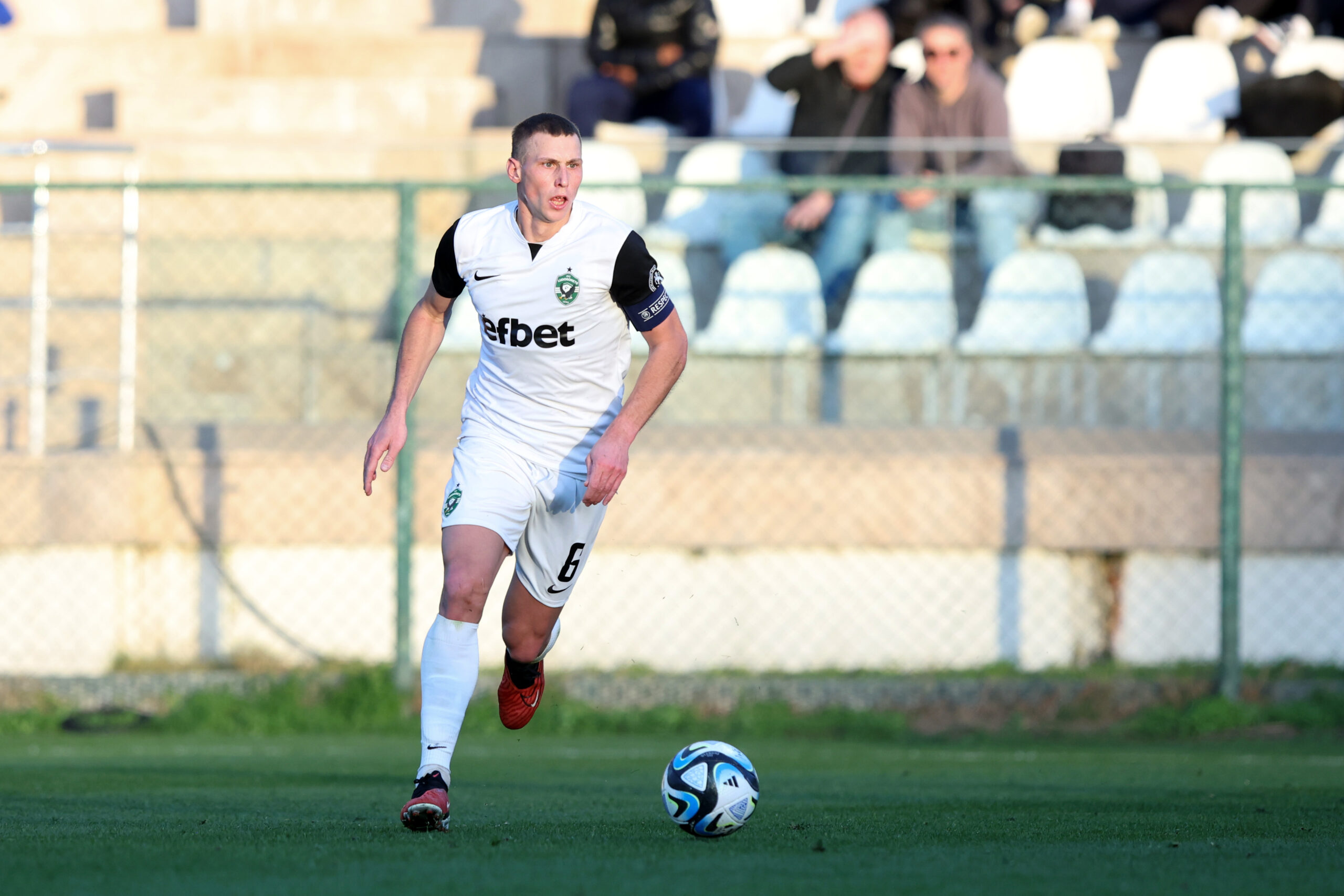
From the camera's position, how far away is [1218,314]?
32.6ft

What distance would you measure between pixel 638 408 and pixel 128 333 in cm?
559

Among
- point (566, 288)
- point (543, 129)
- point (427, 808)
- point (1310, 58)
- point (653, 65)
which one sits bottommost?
point (427, 808)

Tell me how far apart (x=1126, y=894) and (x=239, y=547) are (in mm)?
6727

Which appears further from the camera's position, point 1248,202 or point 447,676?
point 1248,202

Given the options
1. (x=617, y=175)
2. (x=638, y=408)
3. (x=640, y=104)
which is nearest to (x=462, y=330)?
(x=617, y=175)

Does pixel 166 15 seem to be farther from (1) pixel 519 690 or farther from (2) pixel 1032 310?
(1) pixel 519 690

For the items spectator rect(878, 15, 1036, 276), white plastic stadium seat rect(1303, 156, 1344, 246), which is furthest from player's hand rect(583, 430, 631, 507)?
white plastic stadium seat rect(1303, 156, 1344, 246)

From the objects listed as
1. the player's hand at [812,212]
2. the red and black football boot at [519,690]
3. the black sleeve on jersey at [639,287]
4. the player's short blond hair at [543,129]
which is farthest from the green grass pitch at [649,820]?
the player's hand at [812,212]

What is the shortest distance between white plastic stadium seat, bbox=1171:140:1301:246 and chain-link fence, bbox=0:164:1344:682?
306 mm

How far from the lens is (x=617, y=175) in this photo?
37.4ft

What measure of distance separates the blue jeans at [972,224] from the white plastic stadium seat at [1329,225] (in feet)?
6.29

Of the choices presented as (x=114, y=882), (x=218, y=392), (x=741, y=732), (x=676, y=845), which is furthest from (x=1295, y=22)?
(x=114, y=882)

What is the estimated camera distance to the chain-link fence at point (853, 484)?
9484mm

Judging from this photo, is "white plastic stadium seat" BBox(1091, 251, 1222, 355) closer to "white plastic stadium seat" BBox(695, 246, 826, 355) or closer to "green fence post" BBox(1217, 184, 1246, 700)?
"green fence post" BBox(1217, 184, 1246, 700)
